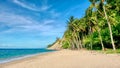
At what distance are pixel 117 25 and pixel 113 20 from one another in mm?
2661

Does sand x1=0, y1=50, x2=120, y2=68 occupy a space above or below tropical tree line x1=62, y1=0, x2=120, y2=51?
below

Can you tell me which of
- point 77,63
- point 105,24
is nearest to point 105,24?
point 105,24

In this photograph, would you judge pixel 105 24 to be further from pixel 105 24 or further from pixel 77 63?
pixel 77 63

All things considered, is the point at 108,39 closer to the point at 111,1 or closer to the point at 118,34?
the point at 118,34

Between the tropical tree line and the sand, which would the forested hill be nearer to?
the tropical tree line

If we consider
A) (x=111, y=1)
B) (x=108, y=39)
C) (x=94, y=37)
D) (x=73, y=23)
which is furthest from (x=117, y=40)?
(x=73, y=23)

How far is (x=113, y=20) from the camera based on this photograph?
45906 mm

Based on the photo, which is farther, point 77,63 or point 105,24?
point 105,24

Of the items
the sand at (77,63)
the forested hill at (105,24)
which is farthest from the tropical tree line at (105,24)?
the sand at (77,63)

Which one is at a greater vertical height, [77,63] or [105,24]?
[105,24]

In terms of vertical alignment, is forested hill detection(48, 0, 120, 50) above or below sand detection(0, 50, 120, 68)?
above

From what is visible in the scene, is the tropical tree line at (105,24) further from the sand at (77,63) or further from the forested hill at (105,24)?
the sand at (77,63)

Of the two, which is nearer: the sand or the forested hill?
the sand

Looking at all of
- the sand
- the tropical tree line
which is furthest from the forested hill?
the sand
